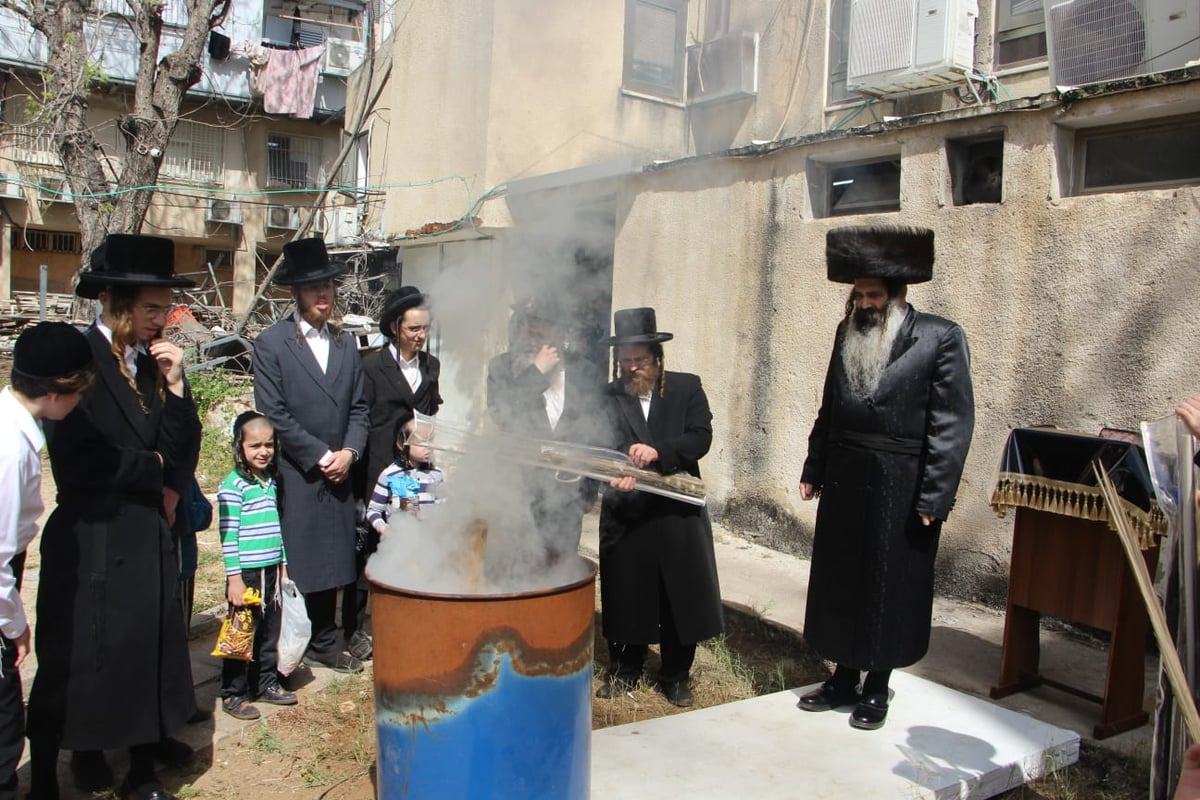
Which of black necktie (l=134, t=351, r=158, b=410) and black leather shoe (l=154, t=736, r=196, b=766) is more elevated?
black necktie (l=134, t=351, r=158, b=410)

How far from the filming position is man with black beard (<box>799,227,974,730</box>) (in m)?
3.56

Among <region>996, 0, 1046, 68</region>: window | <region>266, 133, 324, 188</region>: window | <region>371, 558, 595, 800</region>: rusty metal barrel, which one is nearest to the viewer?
<region>371, 558, 595, 800</region>: rusty metal barrel

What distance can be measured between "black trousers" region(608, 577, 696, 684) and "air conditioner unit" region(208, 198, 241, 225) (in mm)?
23251

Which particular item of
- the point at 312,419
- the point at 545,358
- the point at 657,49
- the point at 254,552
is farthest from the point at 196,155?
the point at 254,552

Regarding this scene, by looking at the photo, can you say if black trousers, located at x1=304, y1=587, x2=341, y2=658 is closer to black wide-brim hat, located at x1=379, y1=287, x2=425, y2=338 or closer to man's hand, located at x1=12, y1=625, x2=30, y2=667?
black wide-brim hat, located at x1=379, y1=287, x2=425, y2=338

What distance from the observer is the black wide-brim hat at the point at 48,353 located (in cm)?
273

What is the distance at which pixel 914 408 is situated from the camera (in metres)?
3.62

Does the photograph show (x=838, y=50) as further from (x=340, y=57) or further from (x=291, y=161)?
(x=291, y=161)

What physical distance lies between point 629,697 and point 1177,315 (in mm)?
3482

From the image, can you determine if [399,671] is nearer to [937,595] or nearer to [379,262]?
[937,595]

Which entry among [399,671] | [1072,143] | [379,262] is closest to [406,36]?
[379,262]

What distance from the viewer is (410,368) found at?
486 centimetres

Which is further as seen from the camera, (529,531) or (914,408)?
(914,408)

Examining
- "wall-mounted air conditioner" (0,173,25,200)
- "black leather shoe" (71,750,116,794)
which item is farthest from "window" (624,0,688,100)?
"wall-mounted air conditioner" (0,173,25,200)
